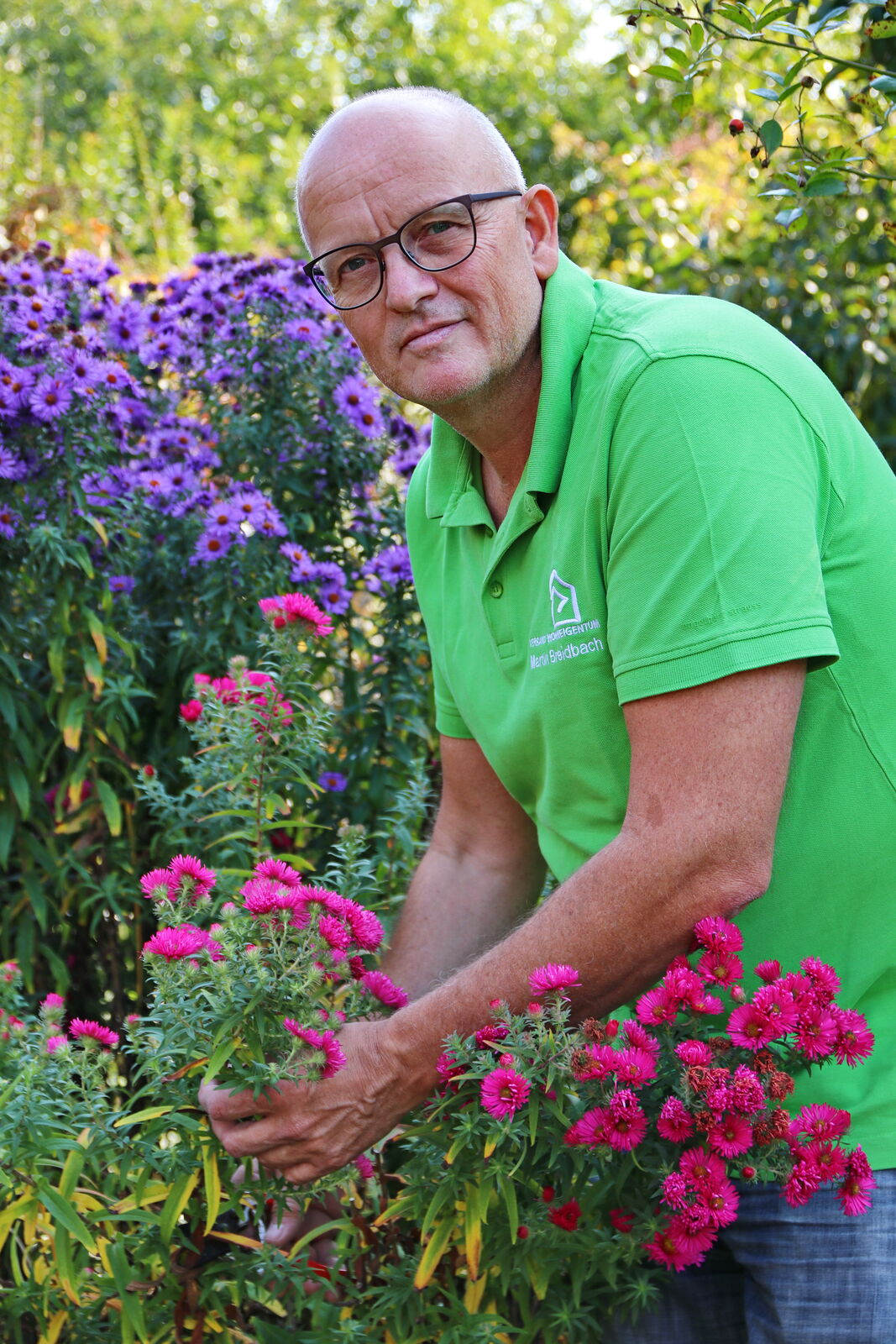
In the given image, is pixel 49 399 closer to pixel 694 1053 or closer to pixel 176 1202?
pixel 176 1202

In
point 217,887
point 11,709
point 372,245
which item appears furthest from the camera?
point 11,709

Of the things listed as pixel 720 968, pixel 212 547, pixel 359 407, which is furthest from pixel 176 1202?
pixel 359 407

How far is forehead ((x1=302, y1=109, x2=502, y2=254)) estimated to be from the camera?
1637mm

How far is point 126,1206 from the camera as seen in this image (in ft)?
4.58

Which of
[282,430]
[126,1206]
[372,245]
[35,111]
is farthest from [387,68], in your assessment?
[126,1206]

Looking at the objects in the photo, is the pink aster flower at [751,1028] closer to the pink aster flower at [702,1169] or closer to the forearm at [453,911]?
the pink aster flower at [702,1169]

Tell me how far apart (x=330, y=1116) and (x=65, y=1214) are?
0.96 feet

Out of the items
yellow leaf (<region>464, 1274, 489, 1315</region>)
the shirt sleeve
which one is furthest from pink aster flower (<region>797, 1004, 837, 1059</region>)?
yellow leaf (<region>464, 1274, 489, 1315</region>)

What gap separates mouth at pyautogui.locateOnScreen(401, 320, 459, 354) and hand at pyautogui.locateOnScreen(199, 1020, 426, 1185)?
83cm

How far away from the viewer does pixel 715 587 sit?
132 centimetres

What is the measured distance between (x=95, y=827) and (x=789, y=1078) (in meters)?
1.74

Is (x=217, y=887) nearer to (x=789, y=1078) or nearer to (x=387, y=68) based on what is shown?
(x=789, y=1078)

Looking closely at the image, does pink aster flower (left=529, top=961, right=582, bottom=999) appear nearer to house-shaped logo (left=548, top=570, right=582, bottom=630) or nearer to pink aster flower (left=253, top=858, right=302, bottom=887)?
pink aster flower (left=253, top=858, right=302, bottom=887)

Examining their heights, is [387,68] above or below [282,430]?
above
